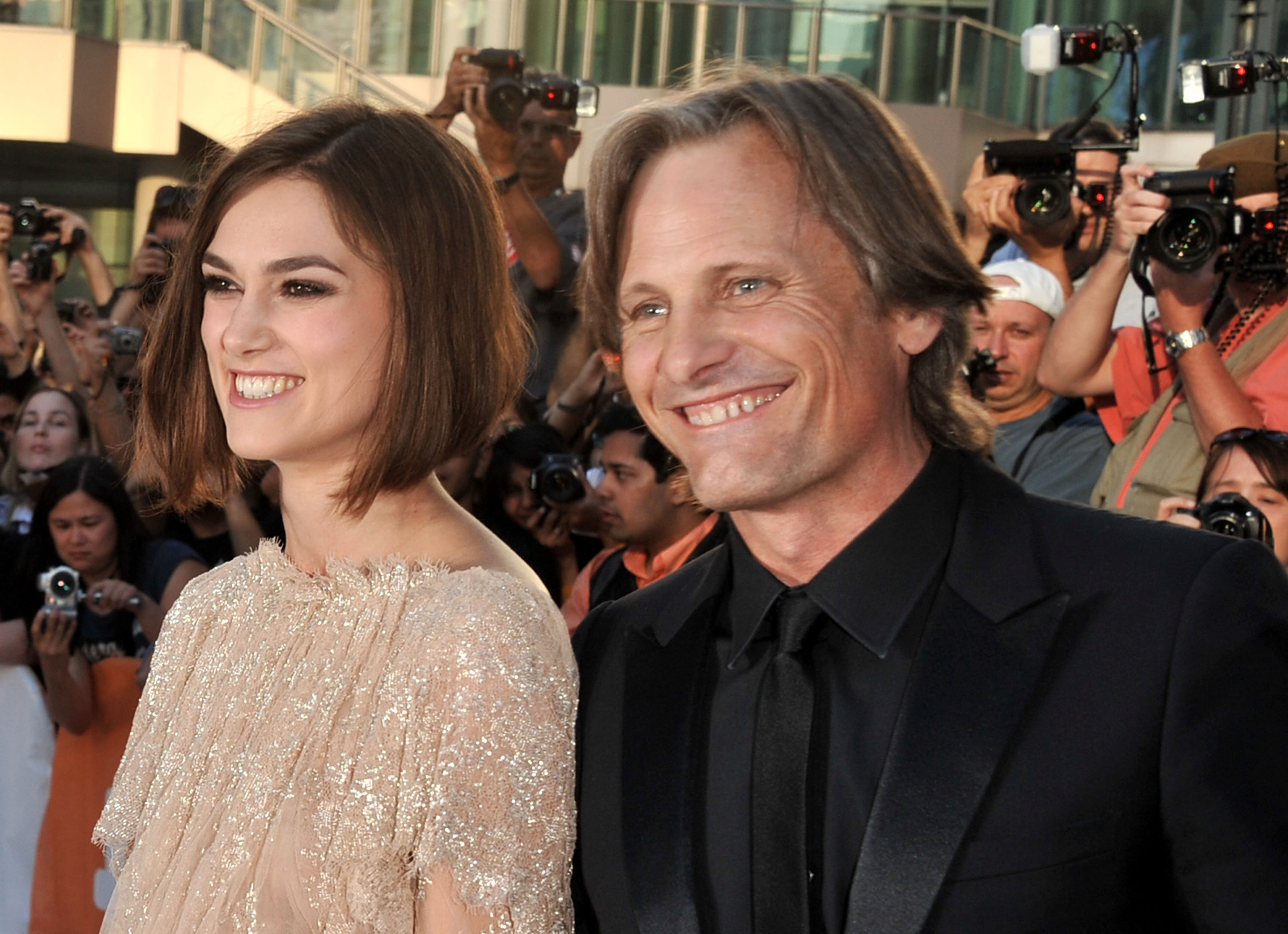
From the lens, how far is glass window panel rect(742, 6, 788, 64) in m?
11.1

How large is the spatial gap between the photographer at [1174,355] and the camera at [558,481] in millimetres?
1299

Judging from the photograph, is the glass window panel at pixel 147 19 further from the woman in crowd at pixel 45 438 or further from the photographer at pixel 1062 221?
the photographer at pixel 1062 221

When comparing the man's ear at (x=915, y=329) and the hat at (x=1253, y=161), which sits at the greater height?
the hat at (x=1253, y=161)

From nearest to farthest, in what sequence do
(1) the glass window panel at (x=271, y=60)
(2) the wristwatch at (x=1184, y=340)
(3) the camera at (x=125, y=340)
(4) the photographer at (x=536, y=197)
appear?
(2) the wristwatch at (x=1184, y=340) → (4) the photographer at (x=536, y=197) → (3) the camera at (x=125, y=340) → (1) the glass window panel at (x=271, y=60)

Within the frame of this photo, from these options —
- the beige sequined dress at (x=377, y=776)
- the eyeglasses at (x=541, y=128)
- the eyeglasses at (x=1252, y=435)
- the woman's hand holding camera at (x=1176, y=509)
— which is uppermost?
the eyeglasses at (x=541, y=128)

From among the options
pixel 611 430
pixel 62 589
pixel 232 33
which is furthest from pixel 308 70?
pixel 62 589

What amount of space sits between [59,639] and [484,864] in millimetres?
2620

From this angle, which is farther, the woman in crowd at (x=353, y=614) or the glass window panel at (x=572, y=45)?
the glass window panel at (x=572, y=45)

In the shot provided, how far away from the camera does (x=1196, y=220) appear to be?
3.51 metres

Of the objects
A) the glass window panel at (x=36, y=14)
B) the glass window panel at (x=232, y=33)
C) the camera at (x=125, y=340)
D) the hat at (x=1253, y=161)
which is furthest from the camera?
the glass window panel at (x=36, y=14)

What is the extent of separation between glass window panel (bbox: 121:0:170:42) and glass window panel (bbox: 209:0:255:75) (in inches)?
16.5

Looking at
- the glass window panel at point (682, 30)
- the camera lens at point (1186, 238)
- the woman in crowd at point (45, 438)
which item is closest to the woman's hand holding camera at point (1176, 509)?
the camera lens at point (1186, 238)

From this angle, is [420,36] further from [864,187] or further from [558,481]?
[864,187]

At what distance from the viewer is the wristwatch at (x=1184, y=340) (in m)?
3.37
